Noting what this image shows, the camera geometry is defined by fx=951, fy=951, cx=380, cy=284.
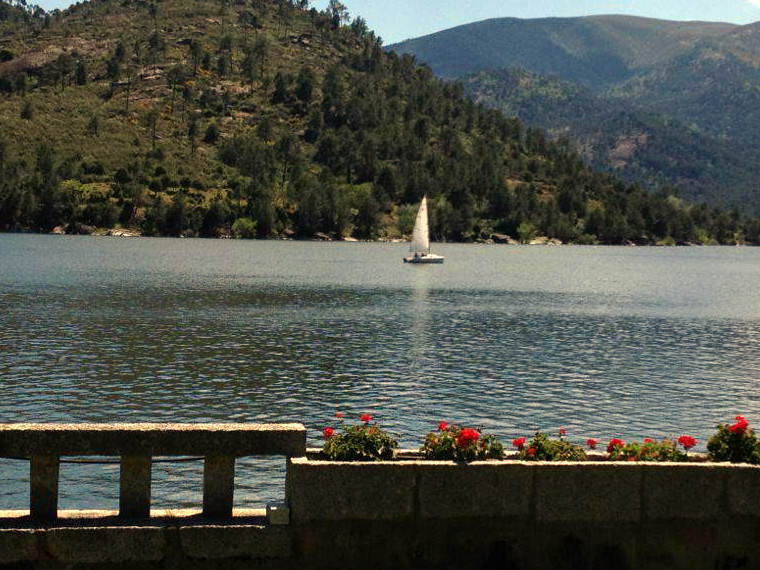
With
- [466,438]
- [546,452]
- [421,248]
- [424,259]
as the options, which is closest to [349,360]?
[546,452]

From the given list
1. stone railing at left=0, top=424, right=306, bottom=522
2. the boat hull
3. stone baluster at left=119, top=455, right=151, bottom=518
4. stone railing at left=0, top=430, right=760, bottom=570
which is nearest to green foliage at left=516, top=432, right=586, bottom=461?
stone railing at left=0, top=430, right=760, bottom=570

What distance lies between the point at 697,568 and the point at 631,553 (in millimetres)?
Answer: 1228

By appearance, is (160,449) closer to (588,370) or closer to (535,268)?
(588,370)

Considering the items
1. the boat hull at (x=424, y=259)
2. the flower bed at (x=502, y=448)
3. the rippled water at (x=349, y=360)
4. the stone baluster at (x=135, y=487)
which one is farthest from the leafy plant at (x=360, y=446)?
the boat hull at (x=424, y=259)

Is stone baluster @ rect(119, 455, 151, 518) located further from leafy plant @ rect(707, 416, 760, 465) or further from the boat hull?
the boat hull

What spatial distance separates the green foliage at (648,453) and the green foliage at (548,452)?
673mm

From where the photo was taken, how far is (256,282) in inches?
Answer: 4966

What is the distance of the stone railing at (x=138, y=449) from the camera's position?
53.5ft

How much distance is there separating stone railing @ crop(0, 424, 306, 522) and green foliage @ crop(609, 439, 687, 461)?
5.82 m

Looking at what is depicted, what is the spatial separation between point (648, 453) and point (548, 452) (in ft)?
6.22

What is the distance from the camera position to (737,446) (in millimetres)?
17516

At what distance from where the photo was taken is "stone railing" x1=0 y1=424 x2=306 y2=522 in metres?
16.3

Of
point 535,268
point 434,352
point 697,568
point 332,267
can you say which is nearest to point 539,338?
point 434,352

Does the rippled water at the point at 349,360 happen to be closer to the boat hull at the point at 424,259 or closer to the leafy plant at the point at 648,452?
the leafy plant at the point at 648,452
